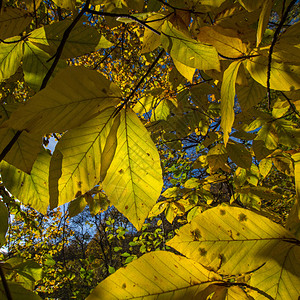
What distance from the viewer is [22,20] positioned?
665 millimetres

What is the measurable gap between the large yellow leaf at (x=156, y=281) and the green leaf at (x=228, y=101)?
0.28 meters

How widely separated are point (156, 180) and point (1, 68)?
1.97ft

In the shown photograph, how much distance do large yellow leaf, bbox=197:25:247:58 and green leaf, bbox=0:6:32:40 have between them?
0.53 meters

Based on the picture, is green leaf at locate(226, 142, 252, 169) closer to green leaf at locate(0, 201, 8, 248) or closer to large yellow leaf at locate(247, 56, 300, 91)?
large yellow leaf at locate(247, 56, 300, 91)

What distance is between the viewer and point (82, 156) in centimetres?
47

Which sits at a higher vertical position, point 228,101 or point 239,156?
point 228,101

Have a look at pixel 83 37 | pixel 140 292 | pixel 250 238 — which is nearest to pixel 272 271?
pixel 250 238

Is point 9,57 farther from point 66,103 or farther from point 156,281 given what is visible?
point 156,281

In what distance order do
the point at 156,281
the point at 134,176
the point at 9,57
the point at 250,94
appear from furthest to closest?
1. the point at 250,94
2. the point at 9,57
3. the point at 134,176
4. the point at 156,281

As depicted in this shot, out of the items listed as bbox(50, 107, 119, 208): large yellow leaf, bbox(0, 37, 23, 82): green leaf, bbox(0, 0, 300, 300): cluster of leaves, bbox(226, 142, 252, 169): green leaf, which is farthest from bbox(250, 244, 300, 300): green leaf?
bbox(226, 142, 252, 169): green leaf

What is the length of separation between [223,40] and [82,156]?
0.42m

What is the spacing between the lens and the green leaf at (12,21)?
0.64 m

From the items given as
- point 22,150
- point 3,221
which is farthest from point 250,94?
point 3,221

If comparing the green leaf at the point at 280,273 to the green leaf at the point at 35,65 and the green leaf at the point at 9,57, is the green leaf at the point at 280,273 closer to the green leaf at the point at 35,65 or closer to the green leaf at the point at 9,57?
the green leaf at the point at 35,65
